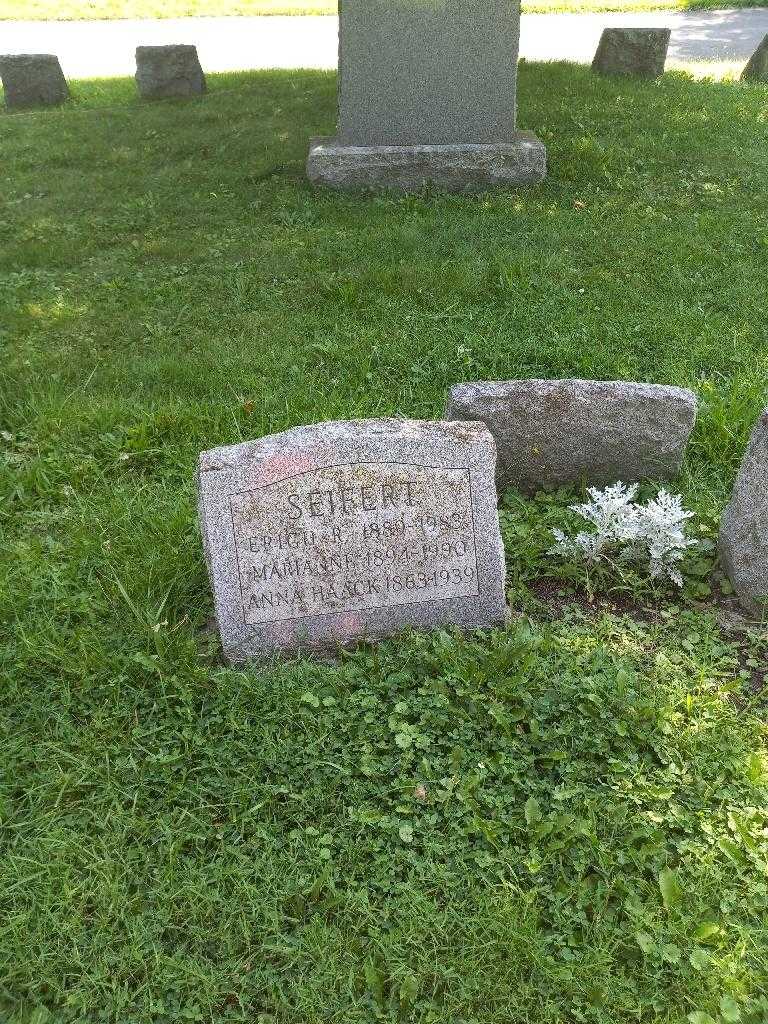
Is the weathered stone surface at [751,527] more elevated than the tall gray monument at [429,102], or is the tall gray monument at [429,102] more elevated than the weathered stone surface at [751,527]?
the tall gray monument at [429,102]

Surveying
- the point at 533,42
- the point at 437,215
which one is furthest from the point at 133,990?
Answer: the point at 533,42

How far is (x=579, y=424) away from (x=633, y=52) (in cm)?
742

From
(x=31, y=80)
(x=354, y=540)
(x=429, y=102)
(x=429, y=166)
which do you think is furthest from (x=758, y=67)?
(x=354, y=540)

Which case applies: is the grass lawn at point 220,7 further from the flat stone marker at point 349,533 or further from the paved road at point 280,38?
the flat stone marker at point 349,533

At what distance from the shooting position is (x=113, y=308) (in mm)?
5148

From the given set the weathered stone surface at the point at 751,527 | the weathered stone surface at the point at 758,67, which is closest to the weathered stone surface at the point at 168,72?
the weathered stone surface at the point at 758,67

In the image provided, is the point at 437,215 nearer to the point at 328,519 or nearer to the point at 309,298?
the point at 309,298

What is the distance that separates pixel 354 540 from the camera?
2.84 meters

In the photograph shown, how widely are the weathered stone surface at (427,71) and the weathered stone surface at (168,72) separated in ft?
11.8

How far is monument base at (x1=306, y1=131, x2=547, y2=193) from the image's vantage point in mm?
6453

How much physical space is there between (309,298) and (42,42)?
10.4 metres

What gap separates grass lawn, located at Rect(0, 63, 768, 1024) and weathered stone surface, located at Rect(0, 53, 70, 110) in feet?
18.9

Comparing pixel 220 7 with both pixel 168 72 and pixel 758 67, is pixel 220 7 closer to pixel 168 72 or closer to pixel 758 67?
A: pixel 168 72

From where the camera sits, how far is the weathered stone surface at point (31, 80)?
9.48 m
